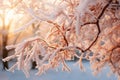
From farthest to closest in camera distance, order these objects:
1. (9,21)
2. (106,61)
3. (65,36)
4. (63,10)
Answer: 1. (9,21)
2. (106,61)
3. (65,36)
4. (63,10)

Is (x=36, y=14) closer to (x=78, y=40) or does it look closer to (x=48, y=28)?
(x=48, y=28)

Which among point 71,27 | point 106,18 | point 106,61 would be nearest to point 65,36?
point 71,27

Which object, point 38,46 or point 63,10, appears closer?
point 63,10

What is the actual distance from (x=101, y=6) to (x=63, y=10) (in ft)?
1.08

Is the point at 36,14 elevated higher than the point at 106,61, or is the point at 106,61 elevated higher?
the point at 36,14

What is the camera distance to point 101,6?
1.88 meters

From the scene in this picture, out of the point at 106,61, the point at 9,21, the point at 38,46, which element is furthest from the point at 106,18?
the point at 9,21

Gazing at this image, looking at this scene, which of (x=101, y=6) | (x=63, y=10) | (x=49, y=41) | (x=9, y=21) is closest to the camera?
(x=63, y=10)

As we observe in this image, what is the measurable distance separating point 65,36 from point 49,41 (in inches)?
8.5

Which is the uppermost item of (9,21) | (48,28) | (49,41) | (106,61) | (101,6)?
(101,6)

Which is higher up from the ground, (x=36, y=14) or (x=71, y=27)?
(x=36, y=14)

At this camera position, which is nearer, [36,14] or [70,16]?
[36,14]

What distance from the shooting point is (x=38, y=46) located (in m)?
1.89

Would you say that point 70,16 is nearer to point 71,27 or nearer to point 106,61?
point 71,27
